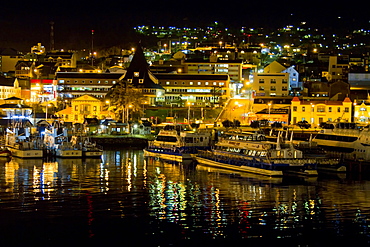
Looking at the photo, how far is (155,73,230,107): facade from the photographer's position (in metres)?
69.3

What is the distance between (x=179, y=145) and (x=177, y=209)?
18635 mm

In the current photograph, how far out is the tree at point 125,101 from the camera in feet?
198

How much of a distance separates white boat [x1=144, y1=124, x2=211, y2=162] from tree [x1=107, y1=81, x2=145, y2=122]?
1562 cm

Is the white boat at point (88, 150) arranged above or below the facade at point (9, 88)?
below

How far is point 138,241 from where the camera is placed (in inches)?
781

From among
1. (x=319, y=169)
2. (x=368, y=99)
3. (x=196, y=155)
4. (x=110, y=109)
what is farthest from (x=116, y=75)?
(x=319, y=169)

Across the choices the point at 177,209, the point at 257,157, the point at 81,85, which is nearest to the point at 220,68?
the point at 81,85

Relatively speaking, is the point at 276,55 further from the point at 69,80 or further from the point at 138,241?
the point at 138,241

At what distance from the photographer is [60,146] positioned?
42156 mm

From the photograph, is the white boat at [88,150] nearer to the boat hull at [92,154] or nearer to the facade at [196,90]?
the boat hull at [92,154]

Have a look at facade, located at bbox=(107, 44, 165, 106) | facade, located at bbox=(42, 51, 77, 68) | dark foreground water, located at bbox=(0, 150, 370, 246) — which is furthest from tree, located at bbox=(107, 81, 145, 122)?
facade, located at bbox=(42, 51, 77, 68)

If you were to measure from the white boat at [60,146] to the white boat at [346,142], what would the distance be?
1644 cm

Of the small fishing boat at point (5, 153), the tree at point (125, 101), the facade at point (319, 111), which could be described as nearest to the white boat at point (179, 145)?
the small fishing boat at point (5, 153)

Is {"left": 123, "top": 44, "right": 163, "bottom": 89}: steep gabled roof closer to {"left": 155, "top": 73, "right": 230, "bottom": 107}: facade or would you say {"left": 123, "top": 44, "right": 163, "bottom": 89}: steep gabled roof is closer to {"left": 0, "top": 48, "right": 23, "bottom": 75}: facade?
{"left": 155, "top": 73, "right": 230, "bottom": 107}: facade
